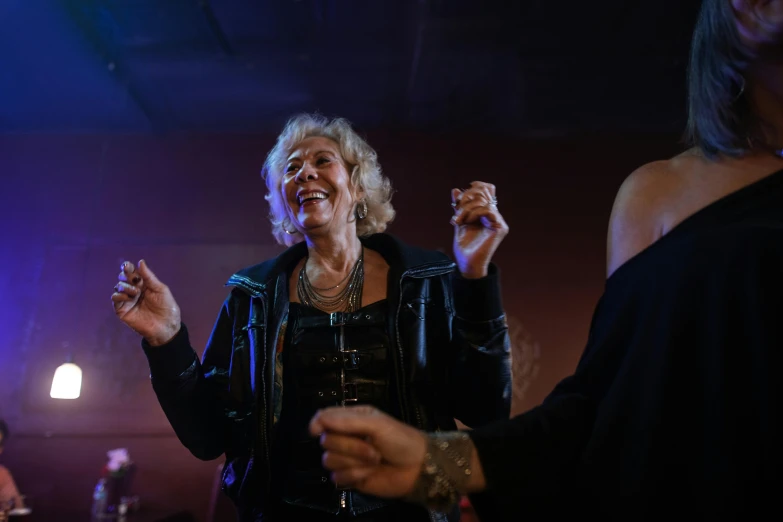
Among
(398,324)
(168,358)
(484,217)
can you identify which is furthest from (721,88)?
(168,358)

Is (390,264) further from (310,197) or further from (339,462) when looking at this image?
(339,462)

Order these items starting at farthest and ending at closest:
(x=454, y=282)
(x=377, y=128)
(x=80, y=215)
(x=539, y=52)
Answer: (x=377, y=128) < (x=80, y=215) < (x=539, y=52) < (x=454, y=282)

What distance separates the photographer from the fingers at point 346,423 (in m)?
0.53

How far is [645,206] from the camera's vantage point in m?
0.75

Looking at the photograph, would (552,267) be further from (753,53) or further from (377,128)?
(753,53)

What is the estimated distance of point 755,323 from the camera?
1.90 ft

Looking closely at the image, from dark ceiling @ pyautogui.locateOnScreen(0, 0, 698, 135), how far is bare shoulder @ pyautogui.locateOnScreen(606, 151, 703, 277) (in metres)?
2.58

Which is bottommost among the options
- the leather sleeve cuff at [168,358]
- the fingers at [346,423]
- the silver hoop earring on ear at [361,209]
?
the fingers at [346,423]

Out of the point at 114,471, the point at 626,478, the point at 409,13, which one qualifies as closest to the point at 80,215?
the point at 114,471

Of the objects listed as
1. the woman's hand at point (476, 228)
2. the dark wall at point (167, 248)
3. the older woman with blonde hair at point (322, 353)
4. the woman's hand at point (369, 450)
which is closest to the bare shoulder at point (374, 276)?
the older woman with blonde hair at point (322, 353)

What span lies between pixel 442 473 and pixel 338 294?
94cm

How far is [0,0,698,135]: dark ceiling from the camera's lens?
3.04m

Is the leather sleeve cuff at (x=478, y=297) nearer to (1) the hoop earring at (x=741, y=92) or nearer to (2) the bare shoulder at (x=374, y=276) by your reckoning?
(2) the bare shoulder at (x=374, y=276)

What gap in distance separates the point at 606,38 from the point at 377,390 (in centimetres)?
300
